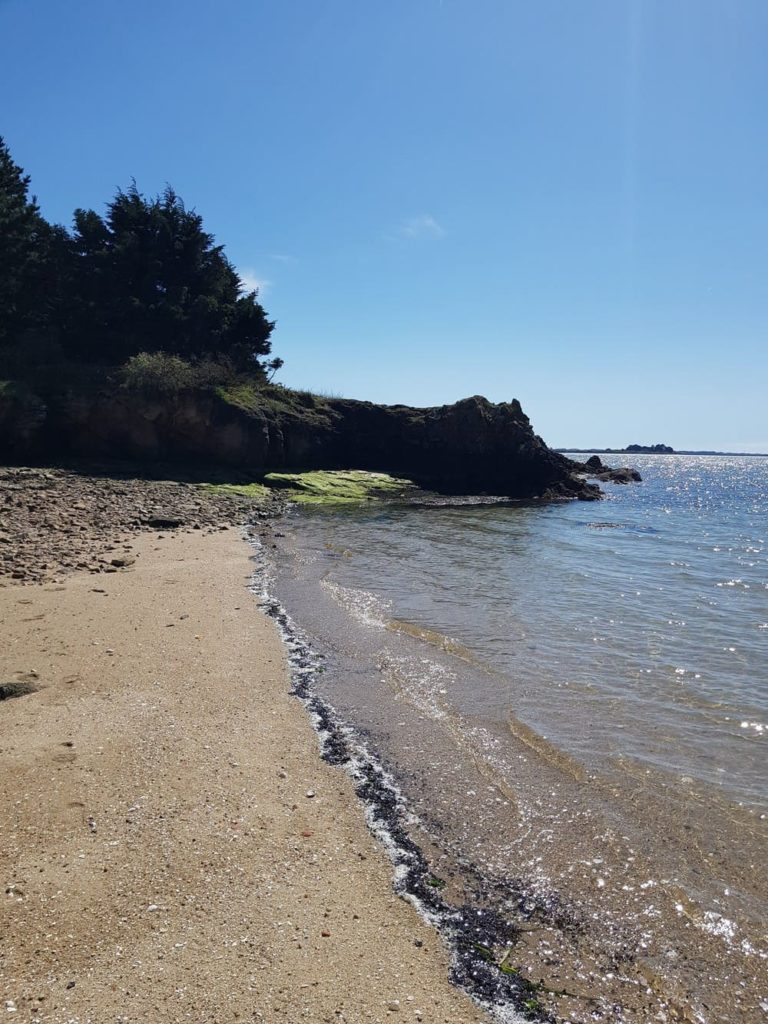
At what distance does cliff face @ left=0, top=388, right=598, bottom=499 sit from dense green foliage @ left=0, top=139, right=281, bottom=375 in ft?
14.1

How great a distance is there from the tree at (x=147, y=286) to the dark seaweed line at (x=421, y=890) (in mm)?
31848

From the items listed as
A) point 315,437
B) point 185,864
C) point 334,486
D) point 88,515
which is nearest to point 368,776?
point 185,864

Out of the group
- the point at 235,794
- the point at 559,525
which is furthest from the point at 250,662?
the point at 559,525

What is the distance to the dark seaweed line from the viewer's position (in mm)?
3420

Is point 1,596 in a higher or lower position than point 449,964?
higher

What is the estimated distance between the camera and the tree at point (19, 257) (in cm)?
3011

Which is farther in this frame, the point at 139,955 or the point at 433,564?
the point at 433,564

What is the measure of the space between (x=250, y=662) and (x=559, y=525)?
2151cm

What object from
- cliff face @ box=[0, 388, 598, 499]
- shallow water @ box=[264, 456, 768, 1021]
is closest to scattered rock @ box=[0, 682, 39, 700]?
shallow water @ box=[264, 456, 768, 1021]

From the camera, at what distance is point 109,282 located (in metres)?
33.1

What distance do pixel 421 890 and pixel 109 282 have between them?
3633 centimetres

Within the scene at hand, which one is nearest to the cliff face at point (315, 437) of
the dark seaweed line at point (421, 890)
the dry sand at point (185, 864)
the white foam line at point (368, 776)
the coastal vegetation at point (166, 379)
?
the coastal vegetation at point (166, 379)

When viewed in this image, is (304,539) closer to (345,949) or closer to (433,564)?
(433,564)

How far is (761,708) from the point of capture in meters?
7.69
